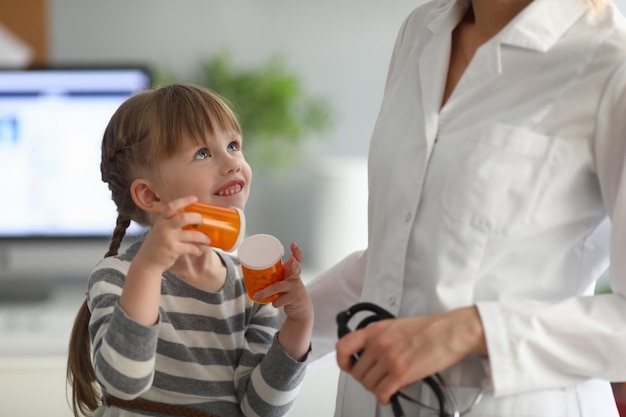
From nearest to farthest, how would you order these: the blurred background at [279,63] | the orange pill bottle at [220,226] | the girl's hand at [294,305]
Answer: the orange pill bottle at [220,226] < the girl's hand at [294,305] < the blurred background at [279,63]

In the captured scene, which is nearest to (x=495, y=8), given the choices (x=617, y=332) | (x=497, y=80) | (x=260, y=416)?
(x=497, y=80)

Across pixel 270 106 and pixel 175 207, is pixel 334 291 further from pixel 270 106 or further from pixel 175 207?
pixel 270 106

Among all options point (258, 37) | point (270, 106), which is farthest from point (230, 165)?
point (258, 37)

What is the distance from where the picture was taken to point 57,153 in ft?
8.08

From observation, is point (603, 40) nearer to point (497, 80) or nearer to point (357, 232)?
point (497, 80)

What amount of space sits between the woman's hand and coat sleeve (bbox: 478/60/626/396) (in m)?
0.02

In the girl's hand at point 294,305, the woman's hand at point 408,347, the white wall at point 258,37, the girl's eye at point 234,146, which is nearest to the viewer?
the woman's hand at point 408,347

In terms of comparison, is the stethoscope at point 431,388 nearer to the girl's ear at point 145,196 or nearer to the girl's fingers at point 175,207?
the girl's fingers at point 175,207

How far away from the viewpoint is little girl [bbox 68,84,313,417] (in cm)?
112

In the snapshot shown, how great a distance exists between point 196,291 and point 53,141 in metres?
1.44

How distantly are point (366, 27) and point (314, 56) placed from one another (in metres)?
0.22

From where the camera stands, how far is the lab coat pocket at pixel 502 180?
94 cm

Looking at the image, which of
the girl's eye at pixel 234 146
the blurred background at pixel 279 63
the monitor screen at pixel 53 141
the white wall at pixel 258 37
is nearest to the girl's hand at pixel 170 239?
the girl's eye at pixel 234 146

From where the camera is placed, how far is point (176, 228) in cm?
96
